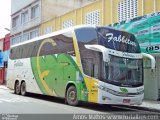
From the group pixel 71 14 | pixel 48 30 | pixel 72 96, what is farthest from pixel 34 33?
pixel 72 96

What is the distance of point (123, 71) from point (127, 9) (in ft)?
31.9

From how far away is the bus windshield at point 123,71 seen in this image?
15.9 m

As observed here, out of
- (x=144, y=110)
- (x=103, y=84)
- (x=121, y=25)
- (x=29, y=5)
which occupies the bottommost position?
(x=144, y=110)

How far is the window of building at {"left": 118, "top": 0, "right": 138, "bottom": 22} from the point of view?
2443cm

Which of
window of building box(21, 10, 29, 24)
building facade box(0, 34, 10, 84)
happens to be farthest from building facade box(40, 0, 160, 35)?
building facade box(0, 34, 10, 84)

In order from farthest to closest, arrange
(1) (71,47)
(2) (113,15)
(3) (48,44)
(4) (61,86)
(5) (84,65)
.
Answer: (2) (113,15) → (3) (48,44) → (4) (61,86) → (1) (71,47) → (5) (84,65)

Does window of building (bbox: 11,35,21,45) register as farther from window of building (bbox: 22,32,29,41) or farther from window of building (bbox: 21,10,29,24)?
window of building (bbox: 21,10,29,24)

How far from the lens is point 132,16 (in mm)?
24750

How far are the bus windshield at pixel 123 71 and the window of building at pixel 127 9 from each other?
8.30 metres

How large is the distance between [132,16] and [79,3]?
71.7ft

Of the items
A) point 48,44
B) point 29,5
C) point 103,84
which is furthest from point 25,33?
point 103,84

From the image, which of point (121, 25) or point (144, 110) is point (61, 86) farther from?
point (121, 25)

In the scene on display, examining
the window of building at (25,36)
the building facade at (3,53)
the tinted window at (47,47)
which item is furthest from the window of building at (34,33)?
the tinted window at (47,47)

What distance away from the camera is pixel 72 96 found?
1819cm
